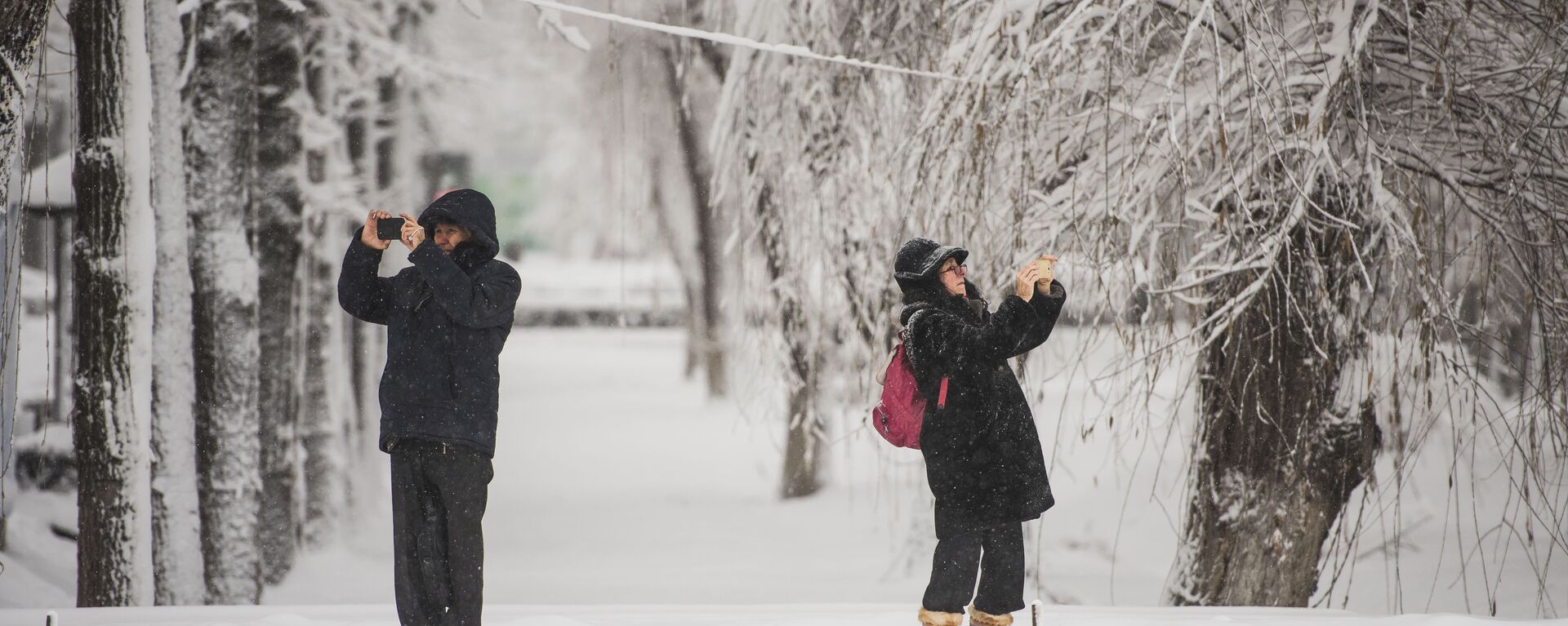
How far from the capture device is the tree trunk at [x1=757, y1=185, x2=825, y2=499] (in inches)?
199

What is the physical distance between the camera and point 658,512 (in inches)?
A: 391

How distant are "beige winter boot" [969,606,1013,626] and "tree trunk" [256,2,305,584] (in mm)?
4708

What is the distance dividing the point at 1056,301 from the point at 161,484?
3725 mm

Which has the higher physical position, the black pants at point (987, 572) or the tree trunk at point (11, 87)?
the tree trunk at point (11, 87)

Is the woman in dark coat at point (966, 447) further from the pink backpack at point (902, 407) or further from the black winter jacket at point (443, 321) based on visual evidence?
the black winter jacket at point (443, 321)

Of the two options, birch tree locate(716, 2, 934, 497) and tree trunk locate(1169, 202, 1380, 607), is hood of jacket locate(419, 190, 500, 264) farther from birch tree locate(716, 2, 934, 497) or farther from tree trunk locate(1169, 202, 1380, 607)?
tree trunk locate(1169, 202, 1380, 607)

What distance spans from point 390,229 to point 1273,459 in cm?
303

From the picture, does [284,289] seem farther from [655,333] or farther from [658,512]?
[655,333]

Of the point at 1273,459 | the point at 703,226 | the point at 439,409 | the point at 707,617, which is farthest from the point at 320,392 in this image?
the point at 1273,459

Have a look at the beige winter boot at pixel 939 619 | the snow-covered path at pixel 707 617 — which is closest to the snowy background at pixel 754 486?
the snow-covered path at pixel 707 617

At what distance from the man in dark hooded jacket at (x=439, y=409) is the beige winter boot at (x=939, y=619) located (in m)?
1.12

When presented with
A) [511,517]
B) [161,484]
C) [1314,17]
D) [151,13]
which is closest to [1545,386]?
[1314,17]

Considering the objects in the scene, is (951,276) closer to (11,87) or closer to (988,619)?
(988,619)

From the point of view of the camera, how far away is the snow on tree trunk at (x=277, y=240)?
6.15 meters
